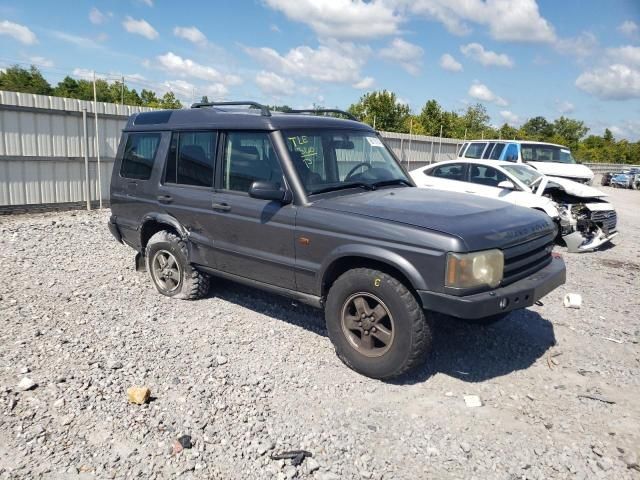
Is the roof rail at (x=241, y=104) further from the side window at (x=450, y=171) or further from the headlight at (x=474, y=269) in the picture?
the side window at (x=450, y=171)

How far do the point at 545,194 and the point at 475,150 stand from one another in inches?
200

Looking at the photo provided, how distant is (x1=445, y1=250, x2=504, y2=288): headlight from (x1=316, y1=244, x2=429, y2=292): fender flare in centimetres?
21

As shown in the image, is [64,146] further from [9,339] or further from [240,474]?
[240,474]

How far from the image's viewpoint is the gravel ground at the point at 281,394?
2.81 meters

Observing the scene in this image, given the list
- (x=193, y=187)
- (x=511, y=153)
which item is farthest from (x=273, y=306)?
(x=511, y=153)

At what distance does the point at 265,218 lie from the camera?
4.16 m

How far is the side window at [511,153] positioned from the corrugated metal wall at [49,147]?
9.87 metres

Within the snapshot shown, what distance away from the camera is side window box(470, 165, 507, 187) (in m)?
9.47

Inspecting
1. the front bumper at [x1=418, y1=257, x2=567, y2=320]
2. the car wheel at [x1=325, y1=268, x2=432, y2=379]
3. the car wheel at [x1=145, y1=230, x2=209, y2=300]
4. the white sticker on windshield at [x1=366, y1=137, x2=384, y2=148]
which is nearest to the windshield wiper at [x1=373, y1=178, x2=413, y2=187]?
the white sticker on windshield at [x1=366, y1=137, x2=384, y2=148]

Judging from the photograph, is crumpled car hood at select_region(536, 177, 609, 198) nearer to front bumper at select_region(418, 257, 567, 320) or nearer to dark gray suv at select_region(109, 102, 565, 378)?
dark gray suv at select_region(109, 102, 565, 378)

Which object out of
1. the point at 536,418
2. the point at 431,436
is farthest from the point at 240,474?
the point at 536,418

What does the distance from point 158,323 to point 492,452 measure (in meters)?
3.18

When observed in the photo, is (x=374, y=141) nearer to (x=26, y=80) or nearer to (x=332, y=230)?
(x=332, y=230)

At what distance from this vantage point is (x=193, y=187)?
4840 millimetres
